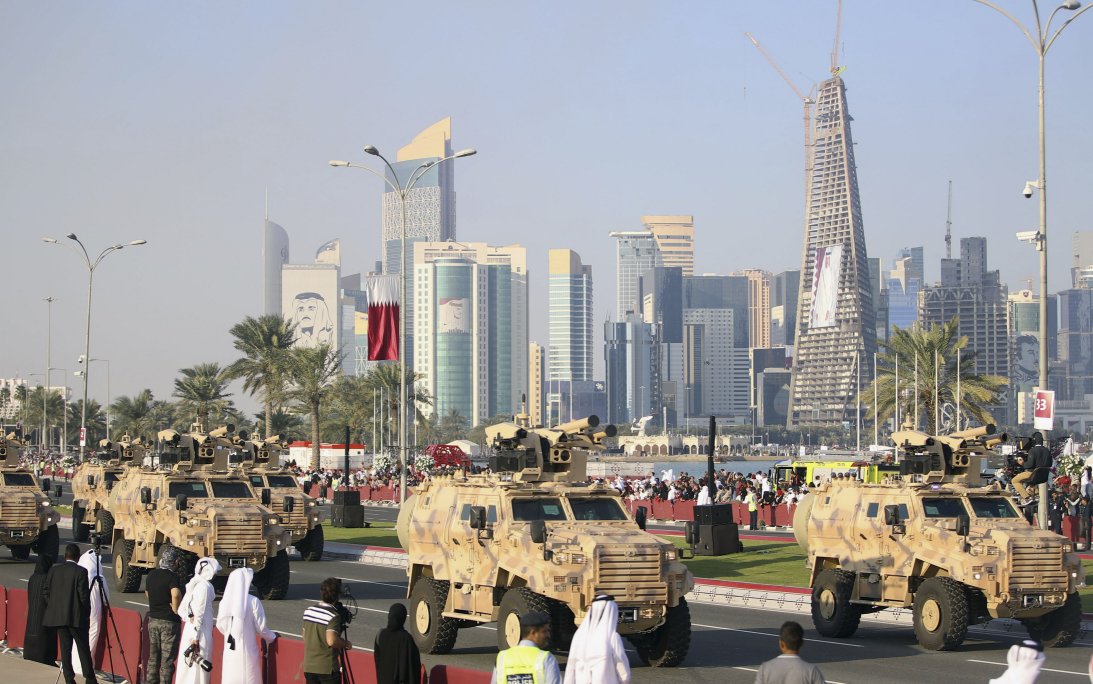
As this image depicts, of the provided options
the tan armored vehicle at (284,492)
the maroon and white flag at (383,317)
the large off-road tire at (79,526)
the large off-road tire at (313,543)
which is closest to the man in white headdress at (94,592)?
the tan armored vehicle at (284,492)

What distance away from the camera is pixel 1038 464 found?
23.4 metres

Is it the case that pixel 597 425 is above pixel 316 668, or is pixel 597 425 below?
above

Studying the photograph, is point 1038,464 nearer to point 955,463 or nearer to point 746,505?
point 955,463

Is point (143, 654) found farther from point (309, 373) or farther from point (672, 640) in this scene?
point (309, 373)

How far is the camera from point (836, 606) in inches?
817

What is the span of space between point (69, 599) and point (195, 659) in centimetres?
234

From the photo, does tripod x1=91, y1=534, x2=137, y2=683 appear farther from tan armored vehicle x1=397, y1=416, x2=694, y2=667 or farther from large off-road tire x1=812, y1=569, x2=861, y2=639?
large off-road tire x1=812, y1=569, x2=861, y2=639

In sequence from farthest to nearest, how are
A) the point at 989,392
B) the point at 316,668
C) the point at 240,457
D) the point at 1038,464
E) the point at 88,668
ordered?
the point at 989,392
the point at 240,457
the point at 1038,464
the point at 88,668
the point at 316,668

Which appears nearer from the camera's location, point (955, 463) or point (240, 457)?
point (955, 463)

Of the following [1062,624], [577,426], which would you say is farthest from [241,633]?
[1062,624]

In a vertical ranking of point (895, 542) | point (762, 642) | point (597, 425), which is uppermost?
point (597, 425)

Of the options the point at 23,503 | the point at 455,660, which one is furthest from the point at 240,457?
the point at 455,660

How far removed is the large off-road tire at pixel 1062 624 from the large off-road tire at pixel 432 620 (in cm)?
777

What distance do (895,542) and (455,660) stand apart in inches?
251
